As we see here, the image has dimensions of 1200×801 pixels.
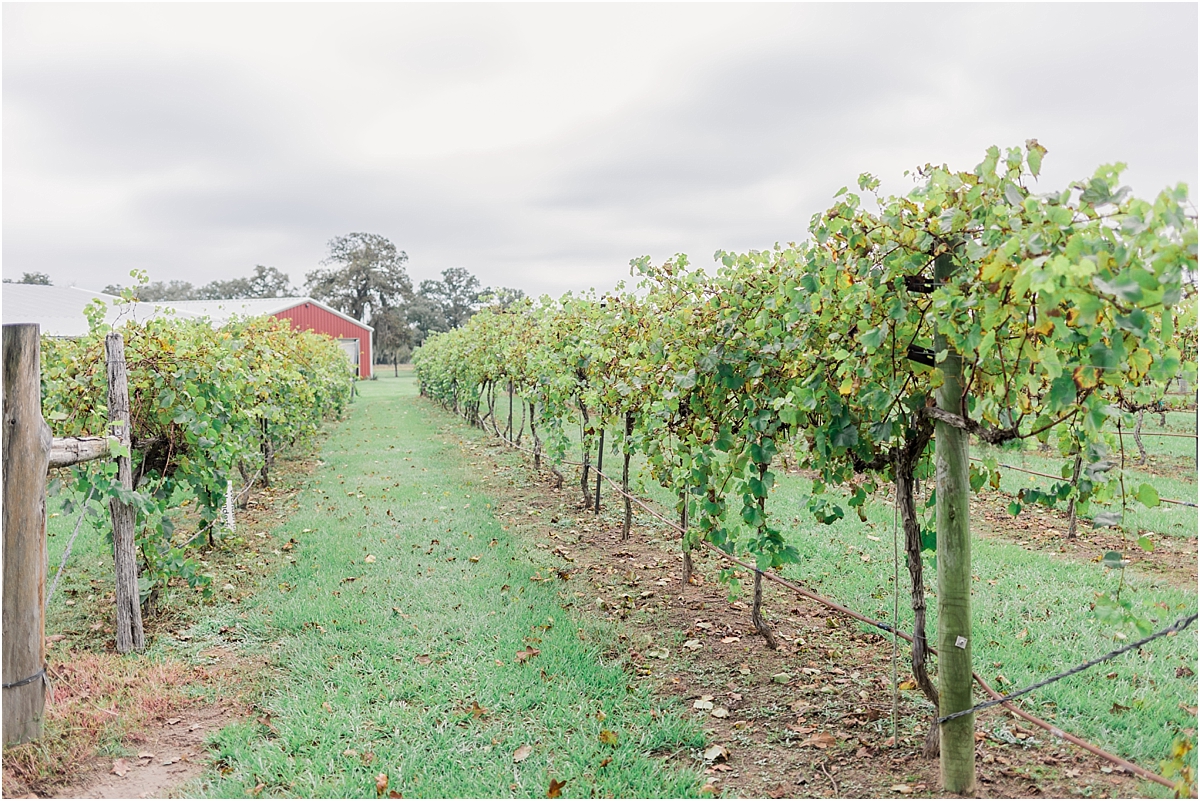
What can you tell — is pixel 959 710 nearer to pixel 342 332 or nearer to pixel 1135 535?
pixel 1135 535

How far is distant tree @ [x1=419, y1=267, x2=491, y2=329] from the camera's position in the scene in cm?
7900

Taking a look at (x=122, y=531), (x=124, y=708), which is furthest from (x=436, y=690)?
(x=122, y=531)

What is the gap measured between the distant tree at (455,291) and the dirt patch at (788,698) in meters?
74.3

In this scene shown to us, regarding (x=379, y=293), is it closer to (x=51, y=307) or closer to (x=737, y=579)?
(x=51, y=307)

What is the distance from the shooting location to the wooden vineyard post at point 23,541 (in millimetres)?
3389

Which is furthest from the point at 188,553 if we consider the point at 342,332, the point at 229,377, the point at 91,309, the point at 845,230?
the point at 342,332

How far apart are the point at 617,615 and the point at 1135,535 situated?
5.53 meters

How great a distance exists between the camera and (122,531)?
15.5ft

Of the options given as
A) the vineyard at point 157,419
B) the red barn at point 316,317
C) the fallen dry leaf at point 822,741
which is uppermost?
the red barn at point 316,317

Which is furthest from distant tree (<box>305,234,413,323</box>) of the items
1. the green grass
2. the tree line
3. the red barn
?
the green grass

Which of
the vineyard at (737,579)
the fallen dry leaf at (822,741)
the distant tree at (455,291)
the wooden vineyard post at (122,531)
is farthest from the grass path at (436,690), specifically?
the distant tree at (455,291)

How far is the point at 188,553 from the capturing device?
6691 mm

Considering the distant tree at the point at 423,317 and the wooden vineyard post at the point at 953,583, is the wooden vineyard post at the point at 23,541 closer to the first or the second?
the wooden vineyard post at the point at 953,583

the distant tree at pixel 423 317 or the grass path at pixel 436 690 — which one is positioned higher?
the distant tree at pixel 423 317
